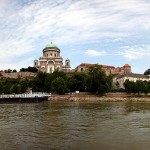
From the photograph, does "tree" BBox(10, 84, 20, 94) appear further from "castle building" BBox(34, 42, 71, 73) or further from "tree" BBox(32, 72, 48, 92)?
"castle building" BBox(34, 42, 71, 73)

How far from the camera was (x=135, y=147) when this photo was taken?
19.8m

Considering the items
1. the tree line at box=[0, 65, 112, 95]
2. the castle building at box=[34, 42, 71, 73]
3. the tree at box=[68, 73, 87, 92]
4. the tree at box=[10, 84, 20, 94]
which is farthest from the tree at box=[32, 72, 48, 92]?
the castle building at box=[34, 42, 71, 73]

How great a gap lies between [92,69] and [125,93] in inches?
507

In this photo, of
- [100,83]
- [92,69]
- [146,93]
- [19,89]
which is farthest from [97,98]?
[19,89]

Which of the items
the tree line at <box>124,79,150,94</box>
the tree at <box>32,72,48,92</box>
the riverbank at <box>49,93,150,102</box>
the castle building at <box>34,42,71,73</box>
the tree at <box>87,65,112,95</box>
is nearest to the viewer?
the riverbank at <box>49,93,150,102</box>

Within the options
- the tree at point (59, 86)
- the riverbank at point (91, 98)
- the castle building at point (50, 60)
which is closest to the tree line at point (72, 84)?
the tree at point (59, 86)

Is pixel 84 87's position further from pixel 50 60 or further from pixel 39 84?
pixel 50 60

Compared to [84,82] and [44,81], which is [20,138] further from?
[44,81]

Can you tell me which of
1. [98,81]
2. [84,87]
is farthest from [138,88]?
[84,87]

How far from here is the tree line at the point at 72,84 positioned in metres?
91.1

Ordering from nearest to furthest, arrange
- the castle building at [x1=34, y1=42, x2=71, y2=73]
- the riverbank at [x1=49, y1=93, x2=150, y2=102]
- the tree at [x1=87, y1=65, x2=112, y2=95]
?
the riverbank at [x1=49, y1=93, x2=150, y2=102]
the tree at [x1=87, y1=65, x2=112, y2=95]
the castle building at [x1=34, y1=42, x2=71, y2=73]

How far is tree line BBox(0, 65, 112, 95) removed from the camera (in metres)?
91.1

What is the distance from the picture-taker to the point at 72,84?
331 ft

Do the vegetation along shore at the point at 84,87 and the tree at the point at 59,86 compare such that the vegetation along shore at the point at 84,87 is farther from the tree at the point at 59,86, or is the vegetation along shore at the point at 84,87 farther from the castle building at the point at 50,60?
the castle building at the point at 50,60
